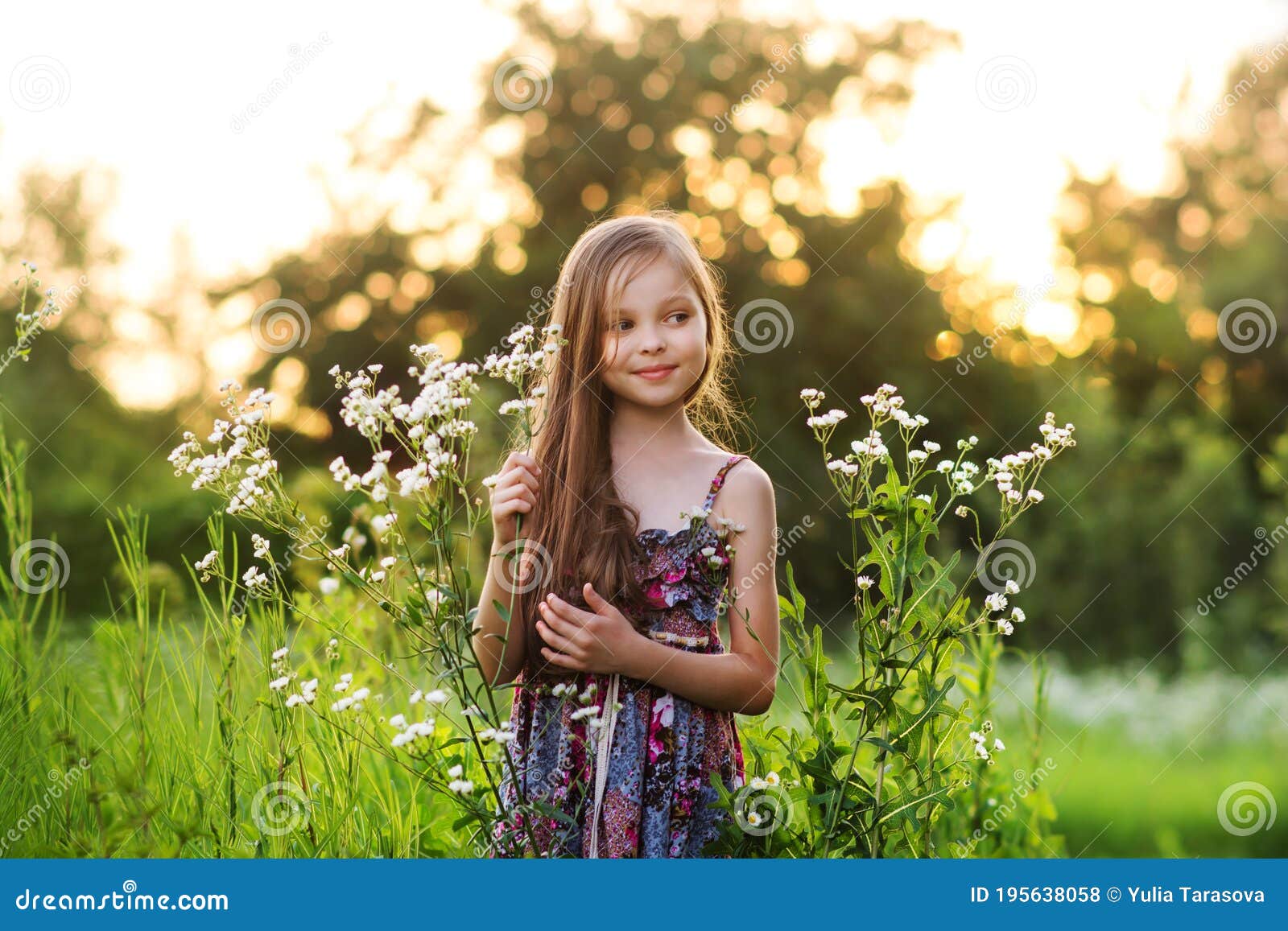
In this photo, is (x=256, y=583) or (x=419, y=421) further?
A: (x=256, y=583)

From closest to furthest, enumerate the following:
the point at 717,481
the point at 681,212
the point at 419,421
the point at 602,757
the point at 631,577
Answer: the point at 419,421, the point at 602,757, the point at 631,577, the point at 717,481, the point at 681,212

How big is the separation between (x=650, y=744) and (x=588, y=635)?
340 millimetres

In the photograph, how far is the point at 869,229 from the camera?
45.6ft

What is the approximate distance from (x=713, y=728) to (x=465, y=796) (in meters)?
0.64

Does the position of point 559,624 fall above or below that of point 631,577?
below

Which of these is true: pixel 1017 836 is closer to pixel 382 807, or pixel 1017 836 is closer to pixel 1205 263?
pixel 382 807

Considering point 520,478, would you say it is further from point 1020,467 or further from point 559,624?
point 1020,467

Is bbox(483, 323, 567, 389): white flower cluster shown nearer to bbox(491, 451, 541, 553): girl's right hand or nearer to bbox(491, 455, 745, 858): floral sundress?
bbox(491, 451, 541, 553): girl's right hand

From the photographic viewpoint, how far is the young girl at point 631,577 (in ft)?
6.70

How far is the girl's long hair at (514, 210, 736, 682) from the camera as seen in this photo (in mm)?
2180

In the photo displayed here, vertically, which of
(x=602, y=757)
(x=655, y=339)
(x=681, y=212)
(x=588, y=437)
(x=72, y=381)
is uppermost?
(x=681, y=212)

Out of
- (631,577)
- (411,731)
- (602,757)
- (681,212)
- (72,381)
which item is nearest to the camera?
(411,731)

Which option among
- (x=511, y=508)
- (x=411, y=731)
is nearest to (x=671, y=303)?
(x=511, y=508)

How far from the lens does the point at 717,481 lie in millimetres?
2270
